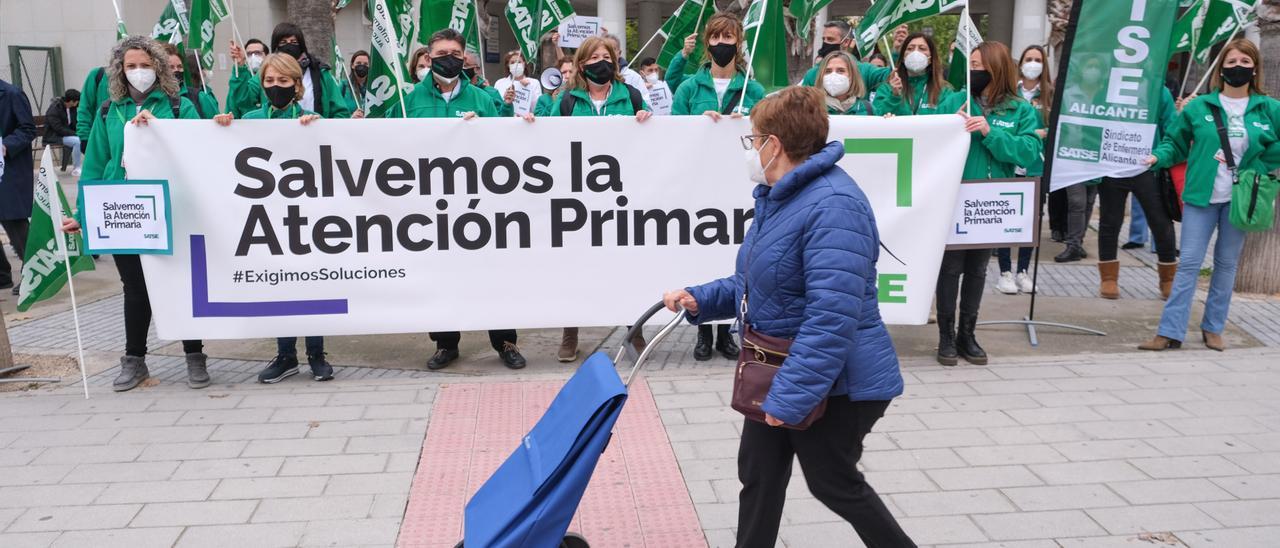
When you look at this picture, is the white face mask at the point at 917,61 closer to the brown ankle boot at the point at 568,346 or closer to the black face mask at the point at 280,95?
the brown ankle boot at the point at 568,346

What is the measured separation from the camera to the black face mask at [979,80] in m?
6.77

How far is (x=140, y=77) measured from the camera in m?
6.04

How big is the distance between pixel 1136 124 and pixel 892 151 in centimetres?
184

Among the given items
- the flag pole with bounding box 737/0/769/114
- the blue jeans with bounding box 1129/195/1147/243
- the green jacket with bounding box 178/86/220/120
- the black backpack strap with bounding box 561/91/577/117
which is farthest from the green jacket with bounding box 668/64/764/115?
the blue jeans with bounding box 1129/195/1147/243

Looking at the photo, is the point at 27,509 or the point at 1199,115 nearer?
the point at 27,509

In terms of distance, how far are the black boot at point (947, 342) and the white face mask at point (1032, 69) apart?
2859 mm

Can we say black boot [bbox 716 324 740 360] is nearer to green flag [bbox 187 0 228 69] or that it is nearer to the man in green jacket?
the man in green jacket

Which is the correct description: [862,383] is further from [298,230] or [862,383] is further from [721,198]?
[298,230]

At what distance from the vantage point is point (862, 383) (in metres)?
3.20

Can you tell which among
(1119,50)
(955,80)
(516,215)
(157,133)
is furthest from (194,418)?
(1119,50)

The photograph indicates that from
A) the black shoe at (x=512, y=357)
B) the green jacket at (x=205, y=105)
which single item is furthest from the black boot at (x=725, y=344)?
the green jacket at (x=205, y=105)

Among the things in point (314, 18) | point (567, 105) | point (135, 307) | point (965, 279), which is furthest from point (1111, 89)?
point (314, 18)

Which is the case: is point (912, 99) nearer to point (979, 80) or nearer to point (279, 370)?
point (979, 80)

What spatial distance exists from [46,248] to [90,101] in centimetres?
93
